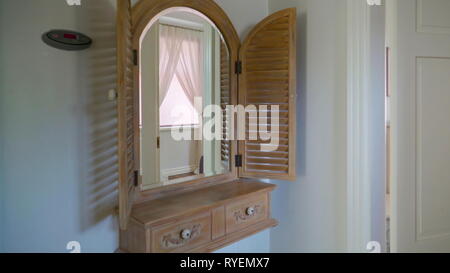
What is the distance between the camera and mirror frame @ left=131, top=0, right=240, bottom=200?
1.19 meters

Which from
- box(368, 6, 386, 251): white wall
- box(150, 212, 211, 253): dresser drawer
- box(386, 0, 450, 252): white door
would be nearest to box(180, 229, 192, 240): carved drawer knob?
box(150, 212, 211, 253): dresser drawer

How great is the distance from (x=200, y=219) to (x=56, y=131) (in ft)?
2.07

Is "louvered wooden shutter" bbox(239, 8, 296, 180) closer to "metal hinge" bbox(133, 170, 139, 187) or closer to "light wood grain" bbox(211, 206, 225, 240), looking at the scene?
"light wood grain" bbox(211, 206, 225, 240)

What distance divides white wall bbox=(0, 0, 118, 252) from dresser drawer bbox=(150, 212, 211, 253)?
26 cm

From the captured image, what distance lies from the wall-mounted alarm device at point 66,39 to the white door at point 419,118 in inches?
49.1

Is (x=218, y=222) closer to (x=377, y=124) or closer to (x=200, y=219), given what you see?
(x=200, y=219)

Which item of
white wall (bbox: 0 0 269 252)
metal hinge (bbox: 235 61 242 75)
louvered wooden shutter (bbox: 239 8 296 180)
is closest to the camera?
white wall (bbox: 0 0 269 252)

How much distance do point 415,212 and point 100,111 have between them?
139cm

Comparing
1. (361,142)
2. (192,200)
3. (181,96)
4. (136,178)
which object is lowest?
(192,200)

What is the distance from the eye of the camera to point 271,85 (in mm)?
1492

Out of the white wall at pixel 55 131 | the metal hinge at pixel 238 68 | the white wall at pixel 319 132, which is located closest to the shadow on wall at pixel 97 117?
the white wall at pixel 55 131

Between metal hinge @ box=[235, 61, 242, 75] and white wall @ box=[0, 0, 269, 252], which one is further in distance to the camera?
metal hinge @ box=[235, 61, 242, 75]

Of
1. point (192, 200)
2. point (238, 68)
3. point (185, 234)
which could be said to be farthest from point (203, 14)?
point (185, 234)
